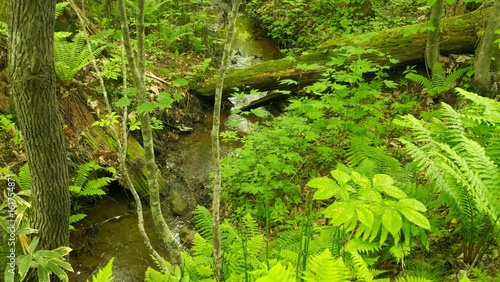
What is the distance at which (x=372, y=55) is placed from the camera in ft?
20.2

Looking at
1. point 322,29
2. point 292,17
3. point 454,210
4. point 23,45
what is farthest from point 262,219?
point 292,17

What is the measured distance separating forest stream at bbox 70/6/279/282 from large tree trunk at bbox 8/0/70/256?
1140 mm

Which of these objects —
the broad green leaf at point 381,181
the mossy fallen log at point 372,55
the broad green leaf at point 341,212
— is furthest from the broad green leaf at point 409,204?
the mossy fallen log at point 372,55

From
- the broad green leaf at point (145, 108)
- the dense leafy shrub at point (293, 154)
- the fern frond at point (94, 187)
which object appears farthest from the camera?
the fern frond at point (94, 187)

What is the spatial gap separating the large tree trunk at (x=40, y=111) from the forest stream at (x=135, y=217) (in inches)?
44.9

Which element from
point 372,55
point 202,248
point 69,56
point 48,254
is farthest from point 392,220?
point 69,56

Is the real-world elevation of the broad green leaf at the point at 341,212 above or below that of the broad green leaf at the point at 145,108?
below

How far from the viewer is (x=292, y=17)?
1110cm

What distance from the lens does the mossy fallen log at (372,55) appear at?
5754 millimetres

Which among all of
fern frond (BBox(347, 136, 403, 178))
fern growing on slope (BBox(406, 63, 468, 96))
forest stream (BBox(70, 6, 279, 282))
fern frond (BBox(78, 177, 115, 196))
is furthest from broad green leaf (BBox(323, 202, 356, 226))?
fern growing on slope (BBox(406, 63, 468, 96))

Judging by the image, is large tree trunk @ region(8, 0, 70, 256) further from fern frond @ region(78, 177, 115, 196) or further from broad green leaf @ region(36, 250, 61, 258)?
fern frond @ region(78, 177, 115, 196)

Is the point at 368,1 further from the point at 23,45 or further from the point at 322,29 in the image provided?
the point at 23,45

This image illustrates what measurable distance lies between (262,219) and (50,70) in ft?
9.11

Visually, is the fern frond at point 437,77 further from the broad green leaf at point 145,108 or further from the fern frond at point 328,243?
the broad green leaf at point 145,108
